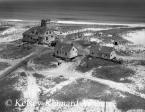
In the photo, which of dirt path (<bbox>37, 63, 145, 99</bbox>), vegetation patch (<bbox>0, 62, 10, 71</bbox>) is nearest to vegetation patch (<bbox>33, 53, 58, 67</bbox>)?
dirt path (<bbox>37, 63, 145, 99</bbox>)

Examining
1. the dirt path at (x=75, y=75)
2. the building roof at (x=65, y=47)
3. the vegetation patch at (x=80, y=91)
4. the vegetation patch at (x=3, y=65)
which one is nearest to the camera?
the vegetation patch at (x=80, y=91)

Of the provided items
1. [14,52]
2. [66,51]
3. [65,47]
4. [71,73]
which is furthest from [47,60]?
[14,52]

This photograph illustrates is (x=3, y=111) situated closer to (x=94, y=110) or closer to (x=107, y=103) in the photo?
(x=94, y=110)

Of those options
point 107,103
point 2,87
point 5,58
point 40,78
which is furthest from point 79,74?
point 5,58

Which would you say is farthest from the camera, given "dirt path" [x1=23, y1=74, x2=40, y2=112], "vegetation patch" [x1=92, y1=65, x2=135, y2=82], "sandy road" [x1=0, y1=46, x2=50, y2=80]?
"sandy road" [x1=0, y1=46, x2=50, y2=80]

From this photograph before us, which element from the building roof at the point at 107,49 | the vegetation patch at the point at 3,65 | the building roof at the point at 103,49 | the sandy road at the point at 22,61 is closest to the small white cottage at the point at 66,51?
the building roof at the point at 103,49

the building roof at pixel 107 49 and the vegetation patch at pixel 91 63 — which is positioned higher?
the building roof at pixel 107 49

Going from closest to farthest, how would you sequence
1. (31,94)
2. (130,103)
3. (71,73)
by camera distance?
1. (130,103)
2. (31,94)
3. (71,73)

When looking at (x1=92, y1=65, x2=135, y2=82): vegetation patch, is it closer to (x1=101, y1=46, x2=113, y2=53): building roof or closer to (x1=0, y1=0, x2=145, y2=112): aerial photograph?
(x1=0, y1=0, x2=145, y2=112): aerial photograph

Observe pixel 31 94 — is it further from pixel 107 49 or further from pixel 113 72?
pixel 107 49

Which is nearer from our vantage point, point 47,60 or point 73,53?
point 47,60

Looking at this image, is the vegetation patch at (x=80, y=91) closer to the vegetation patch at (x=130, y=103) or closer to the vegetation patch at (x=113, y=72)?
the vegetation patch at (x=130, y=103)
